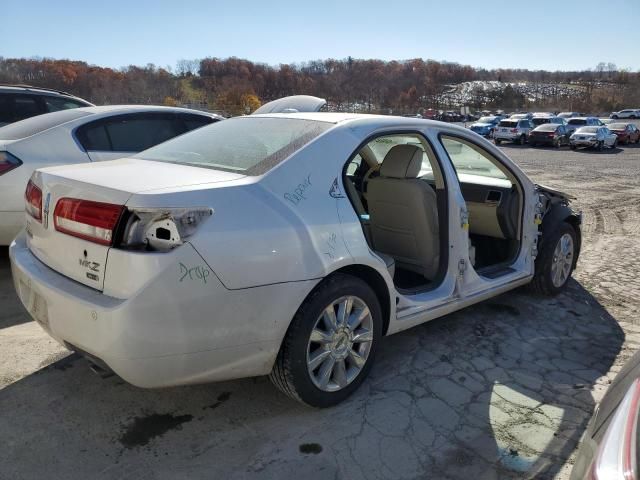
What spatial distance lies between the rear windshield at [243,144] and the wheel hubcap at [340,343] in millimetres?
825

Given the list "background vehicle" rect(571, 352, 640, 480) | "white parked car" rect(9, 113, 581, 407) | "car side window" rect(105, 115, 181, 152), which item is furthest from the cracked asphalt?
"car side window" rect(105, 115, 181, 152)

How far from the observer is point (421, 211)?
3.62 metres

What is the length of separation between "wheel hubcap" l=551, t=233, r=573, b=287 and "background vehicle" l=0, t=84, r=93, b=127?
5934 millimetres

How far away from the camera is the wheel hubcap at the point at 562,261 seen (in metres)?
4.58

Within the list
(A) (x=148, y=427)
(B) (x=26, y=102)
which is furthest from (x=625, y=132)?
(A) (x=148, y=427)

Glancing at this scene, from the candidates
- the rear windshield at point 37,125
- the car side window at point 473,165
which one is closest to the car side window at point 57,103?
the rear windshield at point 37,125

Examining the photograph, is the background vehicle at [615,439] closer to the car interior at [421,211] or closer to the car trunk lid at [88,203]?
the car interior at [421,211]

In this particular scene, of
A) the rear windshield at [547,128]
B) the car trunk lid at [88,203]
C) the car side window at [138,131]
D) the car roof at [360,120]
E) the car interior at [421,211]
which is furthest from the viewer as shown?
the rear windshield at [547,128]

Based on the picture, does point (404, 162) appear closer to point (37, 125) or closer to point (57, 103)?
point (37, 125)

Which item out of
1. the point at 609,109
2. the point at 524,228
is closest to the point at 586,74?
the point at 609,109

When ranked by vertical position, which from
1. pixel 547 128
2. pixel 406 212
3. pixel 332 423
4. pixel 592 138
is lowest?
pixel 332 423

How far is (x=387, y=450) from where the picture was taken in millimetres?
2518

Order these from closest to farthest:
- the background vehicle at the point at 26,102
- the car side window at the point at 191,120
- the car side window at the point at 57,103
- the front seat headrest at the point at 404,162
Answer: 1. the front seat headrest at the point at 404,162
2. the car side window at the point at 191,120
3. the background vehicle at the point at 26,102
4. the car side window at the point at 57,103

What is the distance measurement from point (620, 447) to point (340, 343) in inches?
63.8
